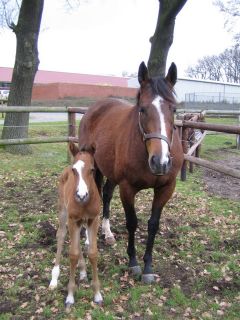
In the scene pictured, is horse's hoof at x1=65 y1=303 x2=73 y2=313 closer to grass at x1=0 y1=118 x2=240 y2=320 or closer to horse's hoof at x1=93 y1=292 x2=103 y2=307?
grass at x1=0 y1=118 x2=240 y2=320

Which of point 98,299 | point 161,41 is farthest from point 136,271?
point 161,41

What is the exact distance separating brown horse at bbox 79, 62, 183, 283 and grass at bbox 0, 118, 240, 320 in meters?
0.31

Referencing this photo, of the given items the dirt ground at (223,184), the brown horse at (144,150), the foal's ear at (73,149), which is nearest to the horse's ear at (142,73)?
the brown horse at (144,150)

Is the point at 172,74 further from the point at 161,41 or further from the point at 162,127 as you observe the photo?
the point at 161,41

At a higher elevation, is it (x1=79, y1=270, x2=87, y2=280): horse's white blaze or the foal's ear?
the foal's ear

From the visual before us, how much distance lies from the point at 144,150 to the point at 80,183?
895 mm

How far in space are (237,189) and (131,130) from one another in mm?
4296

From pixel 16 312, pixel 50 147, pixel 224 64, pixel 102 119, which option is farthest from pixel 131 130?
pixel 224 64

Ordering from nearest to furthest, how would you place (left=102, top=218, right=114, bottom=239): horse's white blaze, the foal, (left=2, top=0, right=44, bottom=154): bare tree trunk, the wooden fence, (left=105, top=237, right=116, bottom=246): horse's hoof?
the foal
(left=105, top=237, right=116, bottom=246): horse's hoof
(left=102, top=218, right=114, bottom=239): horse's white blaze
the wooden fence
(left=2, top=0, right=44, bottom=154): bare tree trunk

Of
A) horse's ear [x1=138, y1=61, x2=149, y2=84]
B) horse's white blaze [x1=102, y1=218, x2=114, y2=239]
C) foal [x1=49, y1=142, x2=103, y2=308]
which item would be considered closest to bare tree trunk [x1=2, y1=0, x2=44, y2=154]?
horse's white blaze [x1=102, y1=218, x2=114, y2=239]

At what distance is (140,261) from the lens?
4.26 meters

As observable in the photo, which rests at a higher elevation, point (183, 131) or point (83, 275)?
point (183, 131)

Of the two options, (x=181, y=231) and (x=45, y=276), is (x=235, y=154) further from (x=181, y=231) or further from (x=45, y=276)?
(x=45, y=276)

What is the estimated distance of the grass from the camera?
333 cm
